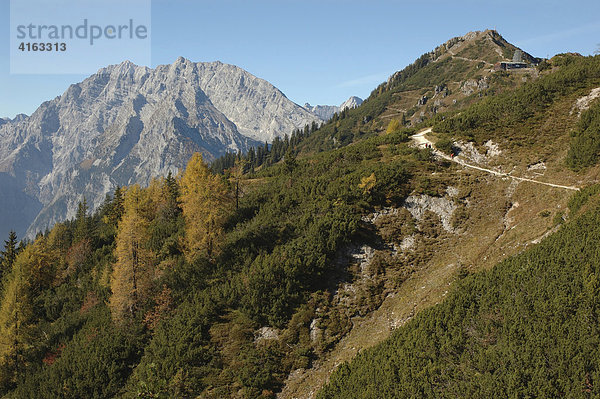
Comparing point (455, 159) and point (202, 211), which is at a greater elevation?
point (455, 159)

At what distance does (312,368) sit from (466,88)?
7095 inches

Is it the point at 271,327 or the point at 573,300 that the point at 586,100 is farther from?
the point at 271,327

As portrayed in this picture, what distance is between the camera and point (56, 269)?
61031 mm

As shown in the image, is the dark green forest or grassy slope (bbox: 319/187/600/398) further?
the dark green forest

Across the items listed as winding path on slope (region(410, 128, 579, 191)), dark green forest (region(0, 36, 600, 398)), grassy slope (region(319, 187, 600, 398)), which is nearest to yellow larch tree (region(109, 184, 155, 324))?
dark green forest (region(0, 36, 600, 398))

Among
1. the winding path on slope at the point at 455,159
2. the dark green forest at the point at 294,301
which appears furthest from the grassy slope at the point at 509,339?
the winding path on slope at the point at 455,159

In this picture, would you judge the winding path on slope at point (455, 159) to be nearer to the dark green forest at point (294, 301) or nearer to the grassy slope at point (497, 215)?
the grassy slope at point (497, 215)

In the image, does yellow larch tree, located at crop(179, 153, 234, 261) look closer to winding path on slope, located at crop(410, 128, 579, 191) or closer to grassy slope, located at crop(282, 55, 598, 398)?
grassy slope, located at crop(282, 55, 598, 398)

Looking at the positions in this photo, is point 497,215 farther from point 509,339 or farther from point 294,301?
point 294,301

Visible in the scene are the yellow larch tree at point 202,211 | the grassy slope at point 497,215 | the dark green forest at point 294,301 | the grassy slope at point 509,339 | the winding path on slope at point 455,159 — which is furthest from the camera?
the yellow larch tree at point 202,211

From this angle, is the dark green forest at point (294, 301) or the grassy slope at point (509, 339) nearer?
the grassy slope at point (509, 339)

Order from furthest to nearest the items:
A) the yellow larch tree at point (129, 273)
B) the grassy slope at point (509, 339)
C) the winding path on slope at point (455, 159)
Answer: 1. the winding path on slope at point (455, 159)
2. the yellow larch tree at point (129, 273)
3. the grassy slope at point (509, 339)

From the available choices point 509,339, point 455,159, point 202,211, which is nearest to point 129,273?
Answer: point 202,211

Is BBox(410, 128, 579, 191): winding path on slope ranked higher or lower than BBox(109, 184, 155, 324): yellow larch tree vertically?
higher
